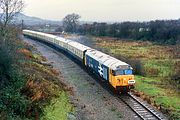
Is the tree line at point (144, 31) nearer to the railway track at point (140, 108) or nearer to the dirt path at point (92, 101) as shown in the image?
the dirt path at point (92, 101)

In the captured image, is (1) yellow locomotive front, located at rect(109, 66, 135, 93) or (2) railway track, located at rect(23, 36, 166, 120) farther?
(1) yellow locomotive front, located at rect(109, 66, 135, 93)

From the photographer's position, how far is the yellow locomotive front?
27875 millimetres

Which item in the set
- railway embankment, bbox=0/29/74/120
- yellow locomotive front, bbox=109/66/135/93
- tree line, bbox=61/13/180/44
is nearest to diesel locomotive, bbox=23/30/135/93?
yellow locomotive front, bbox=109/66/135/93

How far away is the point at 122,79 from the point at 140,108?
13.7 feet

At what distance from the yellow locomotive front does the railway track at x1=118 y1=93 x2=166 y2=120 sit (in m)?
0.66

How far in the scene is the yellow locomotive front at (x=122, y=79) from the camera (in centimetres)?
2788

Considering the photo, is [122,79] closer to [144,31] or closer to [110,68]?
[110,68]

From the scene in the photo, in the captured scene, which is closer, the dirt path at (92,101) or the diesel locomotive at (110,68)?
the dirt path at (92,101)

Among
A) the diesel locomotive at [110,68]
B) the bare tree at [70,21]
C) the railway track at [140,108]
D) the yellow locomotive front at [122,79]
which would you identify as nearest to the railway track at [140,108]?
the railway track at [140,108]

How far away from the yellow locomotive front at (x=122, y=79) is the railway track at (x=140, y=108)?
663mm

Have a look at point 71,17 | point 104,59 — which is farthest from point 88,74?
point 71,17

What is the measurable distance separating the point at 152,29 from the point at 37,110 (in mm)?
86649

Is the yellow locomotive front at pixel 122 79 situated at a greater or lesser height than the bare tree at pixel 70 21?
lesser

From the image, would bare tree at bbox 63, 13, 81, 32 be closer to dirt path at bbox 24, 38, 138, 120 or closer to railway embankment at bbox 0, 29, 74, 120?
dirt path at bbox 24, 38, 138, 120
